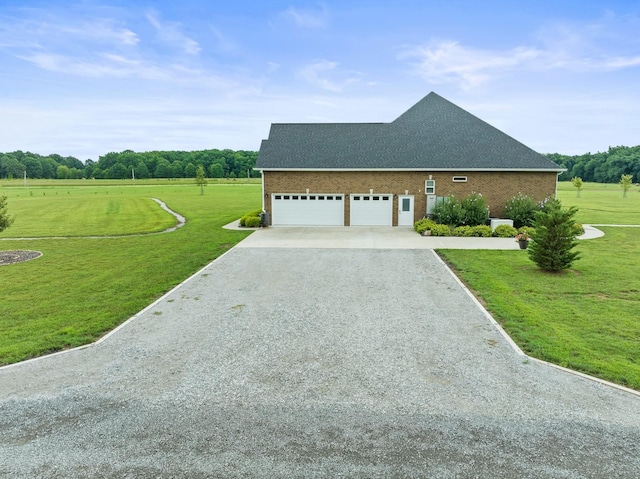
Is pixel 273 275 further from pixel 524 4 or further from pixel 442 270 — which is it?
pixel 524 4

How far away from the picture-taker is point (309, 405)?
5.78 m

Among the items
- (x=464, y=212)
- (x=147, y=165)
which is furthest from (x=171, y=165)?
(x=464, y=212)

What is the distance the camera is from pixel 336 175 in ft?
80.5

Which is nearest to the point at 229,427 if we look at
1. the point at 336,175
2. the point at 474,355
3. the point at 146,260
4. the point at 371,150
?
the point at 474,355

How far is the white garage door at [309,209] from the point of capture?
25016 millimetres

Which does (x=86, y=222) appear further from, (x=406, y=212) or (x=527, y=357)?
(x=527, y=357)

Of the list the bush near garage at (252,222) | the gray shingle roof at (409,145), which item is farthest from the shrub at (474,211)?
the bush near garage at (252,222)

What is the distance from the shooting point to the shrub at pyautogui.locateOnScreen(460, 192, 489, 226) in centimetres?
2255

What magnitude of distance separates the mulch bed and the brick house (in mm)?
12039

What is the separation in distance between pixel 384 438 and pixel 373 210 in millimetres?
20464

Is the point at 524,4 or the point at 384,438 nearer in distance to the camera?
the point at 384,438

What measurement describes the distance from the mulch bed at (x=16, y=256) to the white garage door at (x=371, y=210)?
15990 mm

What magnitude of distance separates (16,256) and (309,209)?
14.6m

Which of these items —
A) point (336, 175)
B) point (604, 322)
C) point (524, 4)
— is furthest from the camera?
point (336, 175)
